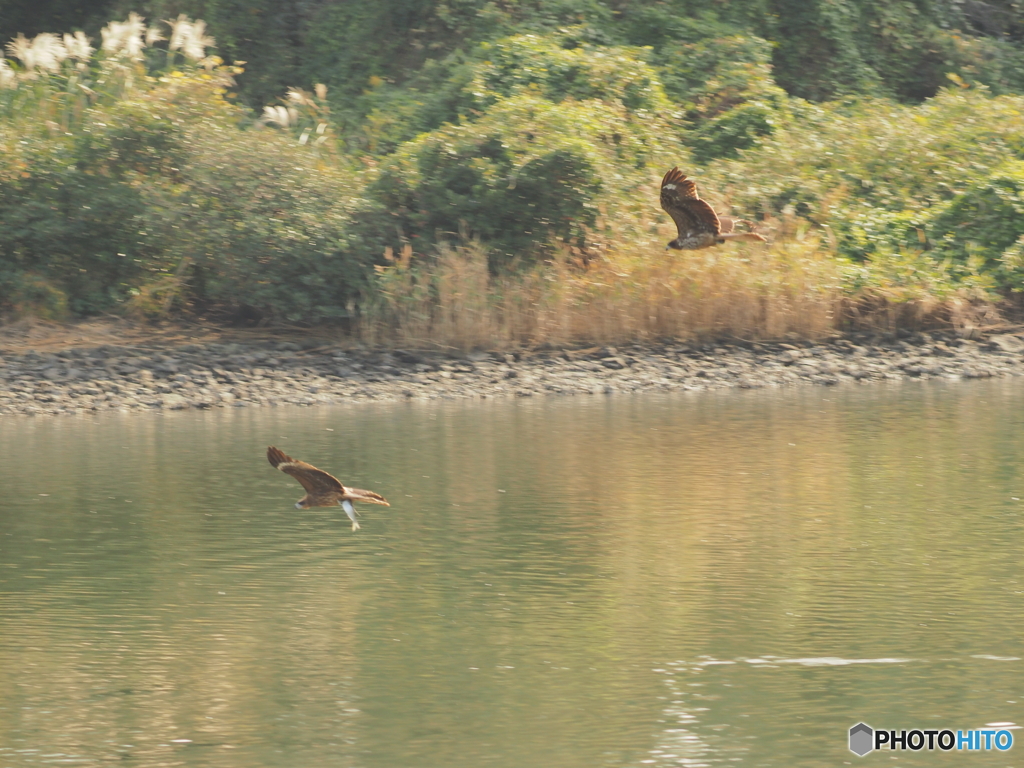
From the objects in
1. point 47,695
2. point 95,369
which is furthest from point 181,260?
point 47,695

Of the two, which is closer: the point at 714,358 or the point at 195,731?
the point at 195,731

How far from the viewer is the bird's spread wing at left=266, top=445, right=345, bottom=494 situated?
7559mm

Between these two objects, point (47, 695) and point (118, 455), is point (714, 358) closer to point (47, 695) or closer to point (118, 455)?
point (118, 455)

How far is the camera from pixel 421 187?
63.8ft

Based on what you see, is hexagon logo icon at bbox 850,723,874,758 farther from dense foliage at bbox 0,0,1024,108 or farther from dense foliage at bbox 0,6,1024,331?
dense foliage at bbox 0,0,1024,108

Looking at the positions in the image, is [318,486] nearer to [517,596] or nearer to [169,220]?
[517,596]

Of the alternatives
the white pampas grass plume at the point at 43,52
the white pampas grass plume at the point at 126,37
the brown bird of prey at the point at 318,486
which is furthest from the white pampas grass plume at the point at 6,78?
the brown bird of prey at the point at 318,486

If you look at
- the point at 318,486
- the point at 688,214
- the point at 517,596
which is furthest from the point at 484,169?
the point at 318,486

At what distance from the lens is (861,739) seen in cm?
605

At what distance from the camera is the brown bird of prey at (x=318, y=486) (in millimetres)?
7621

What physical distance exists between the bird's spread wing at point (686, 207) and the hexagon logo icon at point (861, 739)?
12.2 ft

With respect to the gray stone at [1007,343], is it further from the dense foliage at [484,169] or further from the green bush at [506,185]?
the green bush at [506,185]

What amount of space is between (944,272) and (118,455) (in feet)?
34.1

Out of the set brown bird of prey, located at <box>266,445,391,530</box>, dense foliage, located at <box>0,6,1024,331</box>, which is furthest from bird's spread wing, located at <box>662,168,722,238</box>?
dense foliage, located at <box>0,6,1024,331</box>
